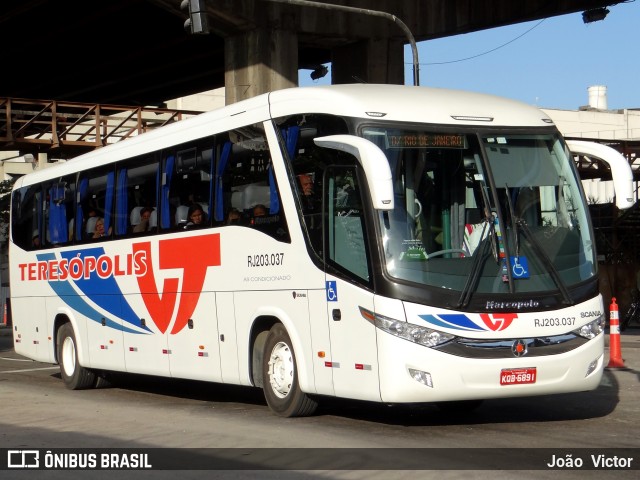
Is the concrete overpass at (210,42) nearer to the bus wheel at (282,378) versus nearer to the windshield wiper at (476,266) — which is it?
the bus wheel at (282,378)

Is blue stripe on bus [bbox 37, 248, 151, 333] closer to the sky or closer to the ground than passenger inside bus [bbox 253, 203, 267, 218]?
closer to the ground

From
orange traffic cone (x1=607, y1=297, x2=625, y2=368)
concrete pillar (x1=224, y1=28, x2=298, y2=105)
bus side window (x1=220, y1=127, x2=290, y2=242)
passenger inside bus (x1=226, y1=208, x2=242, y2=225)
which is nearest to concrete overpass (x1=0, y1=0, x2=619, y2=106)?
concrete pillar (x1=224, y1=28, x2=298, y2=105)

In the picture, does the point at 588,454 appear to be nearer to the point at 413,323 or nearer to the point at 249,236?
the point at 413,323

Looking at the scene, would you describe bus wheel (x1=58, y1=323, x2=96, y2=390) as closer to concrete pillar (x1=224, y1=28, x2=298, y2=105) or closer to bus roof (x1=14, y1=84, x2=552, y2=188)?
bus roof (x1=14, y1=84, x2=552, y2=188)

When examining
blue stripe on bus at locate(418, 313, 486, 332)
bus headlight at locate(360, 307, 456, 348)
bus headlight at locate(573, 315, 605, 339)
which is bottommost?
bus headlight at locate(573, 315, 605, 339)

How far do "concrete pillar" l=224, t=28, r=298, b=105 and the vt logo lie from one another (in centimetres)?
1361

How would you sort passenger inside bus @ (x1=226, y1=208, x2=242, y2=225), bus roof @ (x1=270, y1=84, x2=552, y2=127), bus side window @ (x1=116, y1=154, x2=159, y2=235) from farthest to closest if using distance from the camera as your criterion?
bus side window @ (x1=116, y1=154, x2=159, y2=235)
passenger inside bus @ (x1=226, y1=208, x2=242, y2=225)
bus roof @ (x1=270, y1=84, x2=552, y2=127)

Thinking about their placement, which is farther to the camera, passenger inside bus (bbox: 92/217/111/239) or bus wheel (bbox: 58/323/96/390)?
bus wheel (bbox: 58/323/96/390)

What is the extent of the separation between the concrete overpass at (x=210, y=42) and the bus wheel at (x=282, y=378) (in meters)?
15.2

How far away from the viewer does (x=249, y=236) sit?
13648 millimetres

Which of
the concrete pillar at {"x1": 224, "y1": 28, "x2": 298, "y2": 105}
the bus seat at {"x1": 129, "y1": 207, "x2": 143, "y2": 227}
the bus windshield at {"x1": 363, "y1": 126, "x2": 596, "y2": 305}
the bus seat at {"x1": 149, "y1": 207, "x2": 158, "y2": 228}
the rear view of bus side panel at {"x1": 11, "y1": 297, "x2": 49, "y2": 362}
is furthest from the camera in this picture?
the concrete pillar at {"x1": 224, "y1": 28, "x2": 298, "y2": 105}

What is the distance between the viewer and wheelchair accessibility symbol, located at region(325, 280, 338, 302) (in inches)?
472

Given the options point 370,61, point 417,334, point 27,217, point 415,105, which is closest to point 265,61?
point 370,61

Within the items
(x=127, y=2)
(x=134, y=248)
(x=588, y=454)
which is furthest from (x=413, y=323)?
(x=127, y=2)
